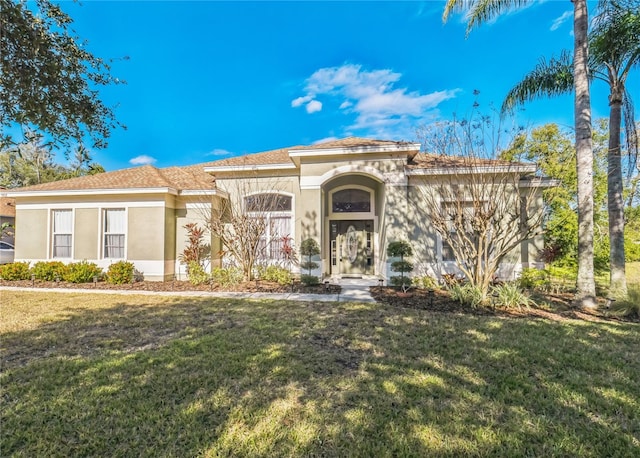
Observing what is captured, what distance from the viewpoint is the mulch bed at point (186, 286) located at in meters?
10.3

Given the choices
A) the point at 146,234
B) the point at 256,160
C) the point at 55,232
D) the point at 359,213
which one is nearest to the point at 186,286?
the point at 146,234

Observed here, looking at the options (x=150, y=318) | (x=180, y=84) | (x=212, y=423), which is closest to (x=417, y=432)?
(x=212, y=423)

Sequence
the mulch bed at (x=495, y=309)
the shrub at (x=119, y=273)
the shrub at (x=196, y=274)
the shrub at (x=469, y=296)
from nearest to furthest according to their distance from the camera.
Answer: the mulch bed at (x=495, y=309)
the shrub at (x=469, y=296)
the shrub at (x=119, y=273)
the shrub at (x=196, y=274)

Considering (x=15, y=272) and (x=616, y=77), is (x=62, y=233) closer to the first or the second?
(x=15, y=272)

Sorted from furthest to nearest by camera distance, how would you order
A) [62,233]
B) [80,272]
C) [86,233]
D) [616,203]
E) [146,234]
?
[62,233] < [86,233] < [146,234] < [80,272] < [616,203]

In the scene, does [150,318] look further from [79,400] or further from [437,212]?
[437,212]

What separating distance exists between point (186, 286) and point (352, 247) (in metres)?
7.29

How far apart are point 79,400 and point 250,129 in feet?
70.9

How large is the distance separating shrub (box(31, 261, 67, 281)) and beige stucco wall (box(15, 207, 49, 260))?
106cm

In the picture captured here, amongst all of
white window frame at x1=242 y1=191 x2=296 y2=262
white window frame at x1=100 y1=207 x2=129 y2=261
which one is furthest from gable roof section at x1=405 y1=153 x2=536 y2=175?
white window frame at x1=100 y1=207 x2=129 y2=261

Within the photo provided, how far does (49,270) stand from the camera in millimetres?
11812

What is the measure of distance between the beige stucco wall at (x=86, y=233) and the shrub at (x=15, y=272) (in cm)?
180

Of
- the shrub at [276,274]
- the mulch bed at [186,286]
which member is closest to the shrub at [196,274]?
the mulch bed at [186,286]

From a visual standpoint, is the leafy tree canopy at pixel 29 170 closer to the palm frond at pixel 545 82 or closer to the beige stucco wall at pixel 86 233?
the beige stucco wall at pixel 86 233
